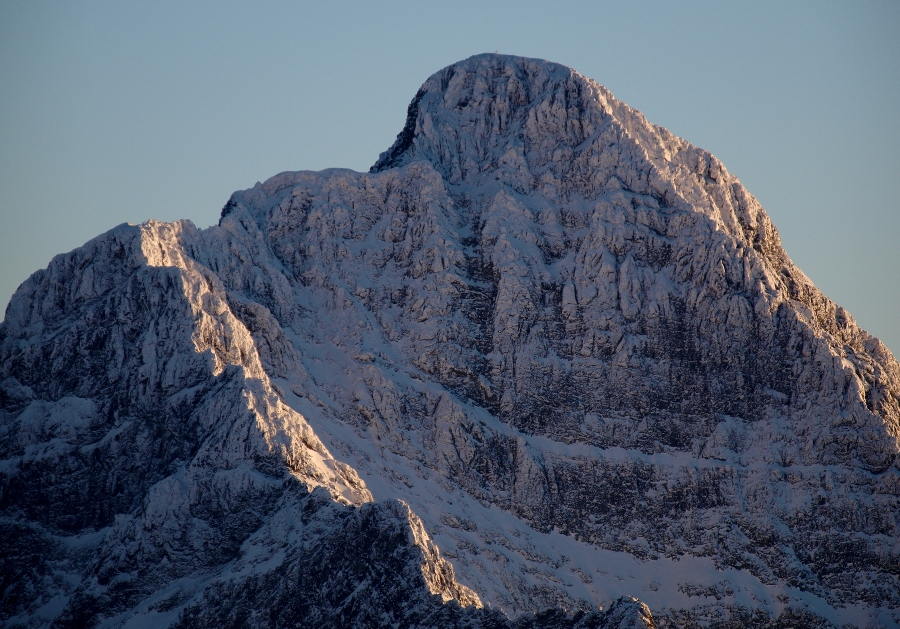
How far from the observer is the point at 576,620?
640 feet

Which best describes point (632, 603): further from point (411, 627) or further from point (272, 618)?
point (272, 618)

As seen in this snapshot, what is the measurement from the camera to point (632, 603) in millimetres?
190875

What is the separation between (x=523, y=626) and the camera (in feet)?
639

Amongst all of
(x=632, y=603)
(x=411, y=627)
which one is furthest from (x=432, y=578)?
(x=632, y=603)

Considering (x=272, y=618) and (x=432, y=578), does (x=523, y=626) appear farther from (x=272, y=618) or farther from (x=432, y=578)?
(x=272, y=618)

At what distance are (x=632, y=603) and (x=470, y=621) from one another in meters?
17.0

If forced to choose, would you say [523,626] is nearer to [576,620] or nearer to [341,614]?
[576,620]

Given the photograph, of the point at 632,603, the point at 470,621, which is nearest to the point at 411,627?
the point at 470,621

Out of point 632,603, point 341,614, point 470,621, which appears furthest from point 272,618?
point 632,603

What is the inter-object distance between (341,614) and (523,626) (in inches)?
757

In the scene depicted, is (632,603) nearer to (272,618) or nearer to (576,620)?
(576,620)

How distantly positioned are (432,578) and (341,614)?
409 inches

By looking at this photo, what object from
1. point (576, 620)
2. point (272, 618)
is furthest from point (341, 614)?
point (576, 620)

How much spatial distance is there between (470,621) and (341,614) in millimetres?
13835
